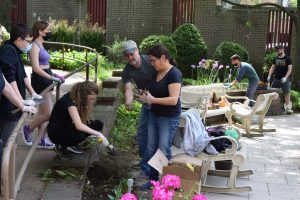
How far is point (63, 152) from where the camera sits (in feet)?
17.6

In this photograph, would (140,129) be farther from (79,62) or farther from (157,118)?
(79,62)

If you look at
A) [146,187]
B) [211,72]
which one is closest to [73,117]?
[146,187]

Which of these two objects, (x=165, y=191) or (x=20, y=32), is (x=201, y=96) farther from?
(x=165, y=191)

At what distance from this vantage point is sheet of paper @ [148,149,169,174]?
205 inches

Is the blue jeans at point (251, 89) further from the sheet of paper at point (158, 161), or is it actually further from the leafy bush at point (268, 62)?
the sheet of paper at point (158, 161)

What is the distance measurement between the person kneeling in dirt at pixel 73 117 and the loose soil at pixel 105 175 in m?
0.35

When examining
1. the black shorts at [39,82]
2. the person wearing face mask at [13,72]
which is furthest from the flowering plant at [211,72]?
the person wearing face mask at [13,72]

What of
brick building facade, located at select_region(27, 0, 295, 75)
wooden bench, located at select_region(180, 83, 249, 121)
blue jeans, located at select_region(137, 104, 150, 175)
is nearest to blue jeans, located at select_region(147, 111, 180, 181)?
blue jeans, located at select_region(137, 104, 150, 175)

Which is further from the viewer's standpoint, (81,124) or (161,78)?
(161,78)

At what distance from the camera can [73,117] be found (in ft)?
A: 16.3

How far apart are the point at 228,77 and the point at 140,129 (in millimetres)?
7951

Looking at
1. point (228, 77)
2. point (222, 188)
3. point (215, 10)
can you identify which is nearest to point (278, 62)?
point (228, 77)

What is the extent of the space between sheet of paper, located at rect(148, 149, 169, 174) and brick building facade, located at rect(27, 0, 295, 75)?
39.6 ft

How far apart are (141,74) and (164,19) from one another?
40.5 feet
